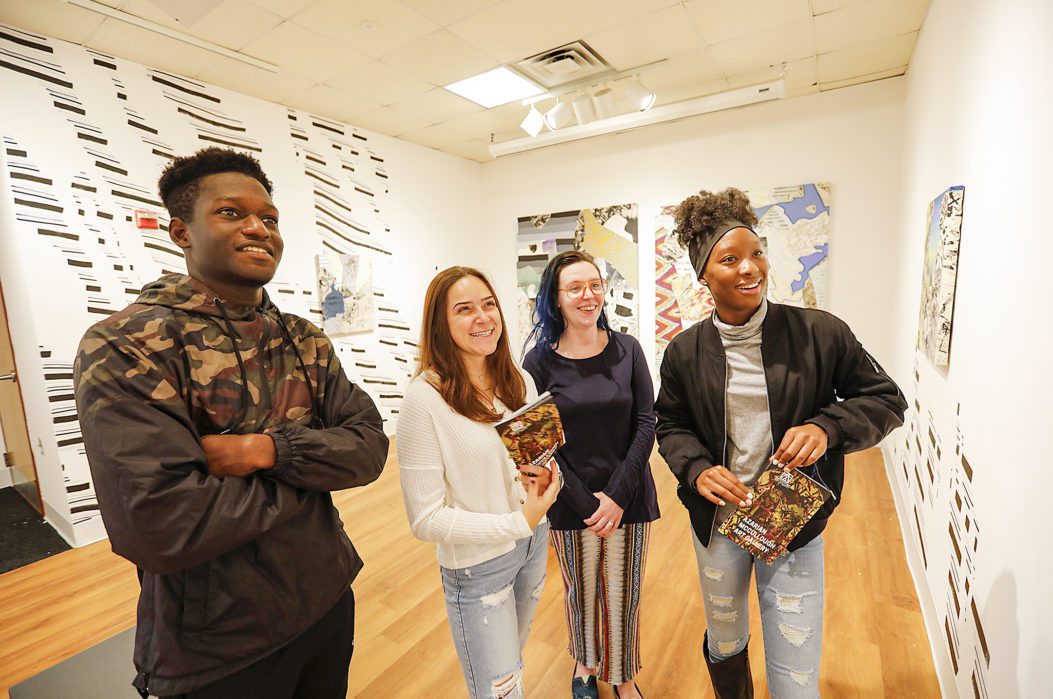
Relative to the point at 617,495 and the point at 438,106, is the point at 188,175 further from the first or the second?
the point at 438,106

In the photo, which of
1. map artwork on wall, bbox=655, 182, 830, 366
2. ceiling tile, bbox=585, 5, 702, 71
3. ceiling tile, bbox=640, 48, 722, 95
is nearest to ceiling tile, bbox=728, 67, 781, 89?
ceiling tile, bbox=640, 48, 722, 95

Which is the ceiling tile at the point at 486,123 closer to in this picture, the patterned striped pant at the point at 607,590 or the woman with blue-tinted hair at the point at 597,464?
the woman with blue-tinted hair at the point at 597,464

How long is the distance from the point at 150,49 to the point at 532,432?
395cm

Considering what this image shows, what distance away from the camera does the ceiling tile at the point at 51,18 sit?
9.15 ft

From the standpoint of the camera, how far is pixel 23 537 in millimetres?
3463

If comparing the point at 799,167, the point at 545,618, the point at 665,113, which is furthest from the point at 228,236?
the point at 799,167

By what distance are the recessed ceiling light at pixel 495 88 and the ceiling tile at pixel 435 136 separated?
881mm

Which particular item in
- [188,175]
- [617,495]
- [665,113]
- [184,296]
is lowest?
[617,495]

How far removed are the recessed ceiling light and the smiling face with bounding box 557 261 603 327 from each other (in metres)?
2.81

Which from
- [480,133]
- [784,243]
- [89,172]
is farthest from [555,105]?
[89,172]

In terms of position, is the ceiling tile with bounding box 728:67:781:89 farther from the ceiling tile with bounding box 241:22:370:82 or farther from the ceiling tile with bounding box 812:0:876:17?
the ceiling tile with bounding box 241:22:370:82

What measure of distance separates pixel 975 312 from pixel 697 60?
300cm

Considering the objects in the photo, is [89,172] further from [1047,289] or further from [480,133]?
[1047,289]

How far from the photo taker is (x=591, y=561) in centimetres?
177
